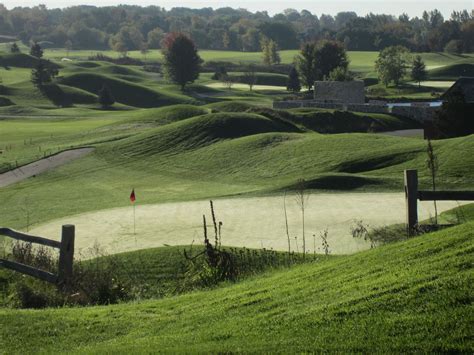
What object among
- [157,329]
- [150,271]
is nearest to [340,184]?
[150,271]

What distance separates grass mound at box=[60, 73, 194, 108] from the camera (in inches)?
4592

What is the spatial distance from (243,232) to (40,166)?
24.8 metres

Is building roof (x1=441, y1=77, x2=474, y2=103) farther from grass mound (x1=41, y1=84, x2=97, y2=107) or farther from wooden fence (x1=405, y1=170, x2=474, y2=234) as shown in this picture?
grass mound (x1=41, y1=84, x2=97, y2=107)

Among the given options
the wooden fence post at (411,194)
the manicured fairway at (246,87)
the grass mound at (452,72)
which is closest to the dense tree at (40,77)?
the manicured fairway at (246,87)

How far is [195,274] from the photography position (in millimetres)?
15391

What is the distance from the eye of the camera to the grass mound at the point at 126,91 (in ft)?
383

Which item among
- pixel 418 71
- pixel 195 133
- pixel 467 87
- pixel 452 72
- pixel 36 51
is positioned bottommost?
pixel 452 72

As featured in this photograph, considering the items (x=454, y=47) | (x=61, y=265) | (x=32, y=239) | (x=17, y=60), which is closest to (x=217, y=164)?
(x=32, y=239)

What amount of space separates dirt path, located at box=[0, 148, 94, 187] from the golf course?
0.18 metres

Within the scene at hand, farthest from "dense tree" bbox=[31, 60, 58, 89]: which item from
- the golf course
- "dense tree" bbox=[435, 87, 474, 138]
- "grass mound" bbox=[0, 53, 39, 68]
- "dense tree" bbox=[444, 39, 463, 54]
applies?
"dense tree" bbox=[444, 39, 463, 54]

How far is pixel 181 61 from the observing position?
12500cm

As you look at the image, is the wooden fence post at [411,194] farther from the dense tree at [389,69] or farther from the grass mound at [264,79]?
the grass mound at [264,79]

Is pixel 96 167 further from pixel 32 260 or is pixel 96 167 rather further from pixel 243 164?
pixel 32 260

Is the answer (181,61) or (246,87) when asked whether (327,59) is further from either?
(181,61)
